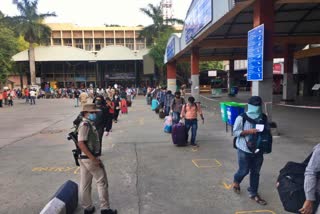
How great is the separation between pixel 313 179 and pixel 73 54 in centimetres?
4898

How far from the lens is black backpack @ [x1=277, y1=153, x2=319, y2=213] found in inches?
121

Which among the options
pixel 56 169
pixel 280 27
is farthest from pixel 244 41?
pixel 56 169

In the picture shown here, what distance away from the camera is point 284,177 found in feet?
10.4

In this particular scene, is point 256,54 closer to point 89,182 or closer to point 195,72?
point 89,182

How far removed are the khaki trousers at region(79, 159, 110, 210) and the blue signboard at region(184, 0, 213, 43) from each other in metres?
8.85

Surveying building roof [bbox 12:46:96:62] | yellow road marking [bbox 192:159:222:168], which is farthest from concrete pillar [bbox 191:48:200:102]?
building roof [bbox 12:46:96:62]

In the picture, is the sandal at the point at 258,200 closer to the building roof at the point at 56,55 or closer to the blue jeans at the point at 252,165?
the blue jeans at the point at 252,165

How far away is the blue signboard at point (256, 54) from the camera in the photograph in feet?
32.1

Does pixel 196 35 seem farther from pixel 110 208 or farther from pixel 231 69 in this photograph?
pixel 231 69

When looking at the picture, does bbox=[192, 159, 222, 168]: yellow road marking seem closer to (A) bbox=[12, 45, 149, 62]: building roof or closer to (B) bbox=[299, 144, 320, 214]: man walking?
(B) bbox=[299, 144, 320, 214]: man walking

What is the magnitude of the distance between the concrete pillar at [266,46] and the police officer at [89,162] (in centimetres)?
693

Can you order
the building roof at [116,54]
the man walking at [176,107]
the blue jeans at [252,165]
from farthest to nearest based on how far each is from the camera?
1. the building roof at [116,54]
2. the man walking at [176,107]
3. the blue jeans at [252,165]

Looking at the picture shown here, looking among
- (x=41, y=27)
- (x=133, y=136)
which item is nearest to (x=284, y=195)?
(x=133, y=136)

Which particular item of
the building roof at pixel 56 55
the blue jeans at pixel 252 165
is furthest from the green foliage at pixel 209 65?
the blue jeans at pixel 252 165
